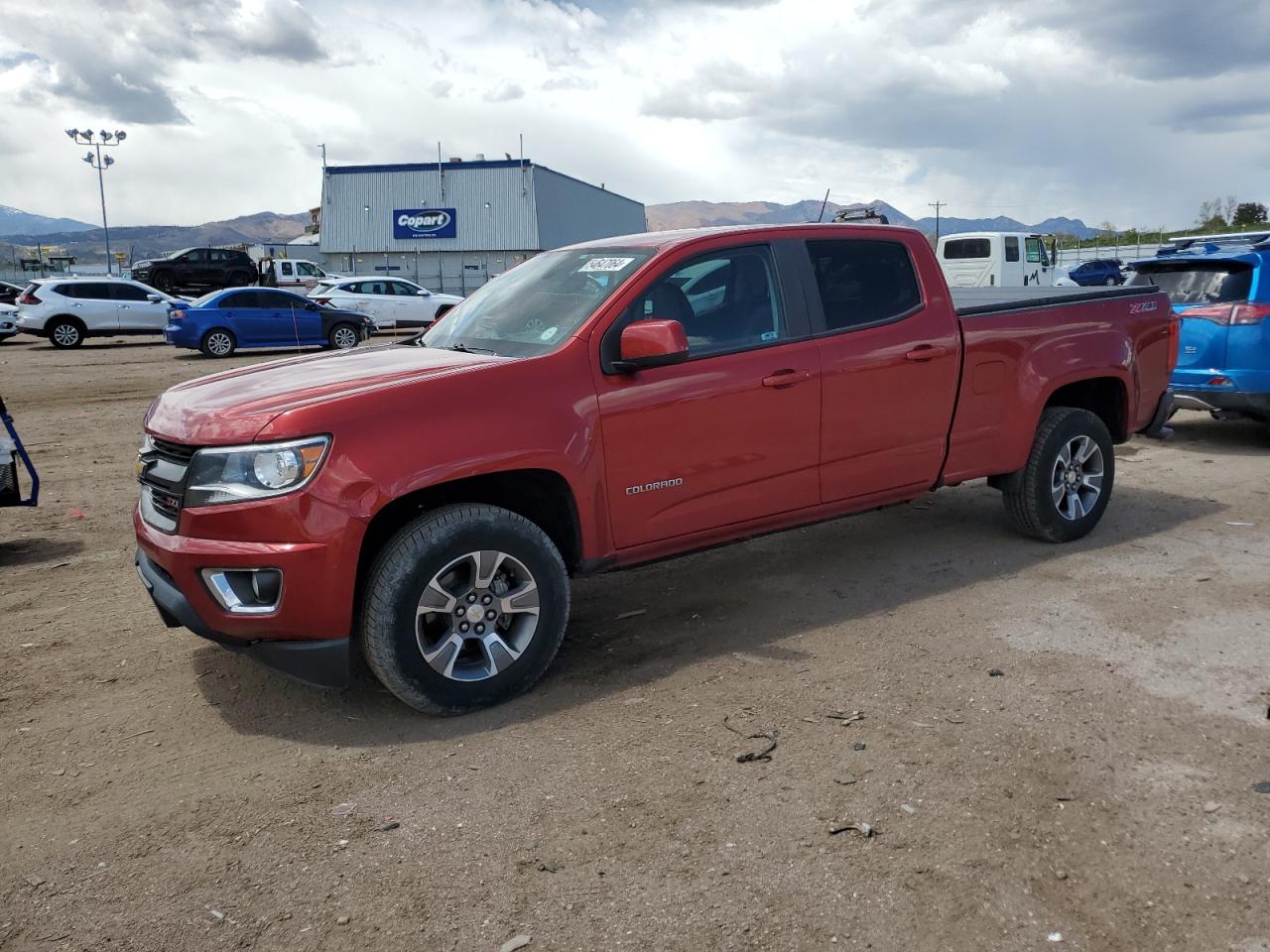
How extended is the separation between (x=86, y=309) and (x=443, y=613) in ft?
76.3

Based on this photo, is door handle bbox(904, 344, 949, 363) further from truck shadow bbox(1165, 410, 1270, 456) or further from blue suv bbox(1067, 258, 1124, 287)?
blue suv bbox(1067, 258, 1124, 287)

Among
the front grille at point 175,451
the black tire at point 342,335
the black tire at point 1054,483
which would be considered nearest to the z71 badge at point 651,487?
the front grille at point 175,451

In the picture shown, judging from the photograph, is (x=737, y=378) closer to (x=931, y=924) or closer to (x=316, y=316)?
(x=931, y=924)

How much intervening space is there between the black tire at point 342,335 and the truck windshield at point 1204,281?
1663cm

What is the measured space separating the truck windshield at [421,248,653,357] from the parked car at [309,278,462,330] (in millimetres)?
20737

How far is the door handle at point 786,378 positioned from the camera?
15.6 ft

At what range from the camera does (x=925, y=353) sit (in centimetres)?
531

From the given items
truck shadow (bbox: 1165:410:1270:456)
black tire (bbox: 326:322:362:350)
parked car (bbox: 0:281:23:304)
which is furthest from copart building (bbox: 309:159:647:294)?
truck shadow (bbox: 1165:410:1270:456)

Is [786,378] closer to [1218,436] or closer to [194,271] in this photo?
[1218,436]

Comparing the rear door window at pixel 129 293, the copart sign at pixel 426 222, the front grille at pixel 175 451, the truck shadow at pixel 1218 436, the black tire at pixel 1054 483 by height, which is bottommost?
the truck shadow at pixel 1218 436

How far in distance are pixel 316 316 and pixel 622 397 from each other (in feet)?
62.4

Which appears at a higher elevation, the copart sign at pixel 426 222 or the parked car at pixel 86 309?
the copart sign at pixel 426 222

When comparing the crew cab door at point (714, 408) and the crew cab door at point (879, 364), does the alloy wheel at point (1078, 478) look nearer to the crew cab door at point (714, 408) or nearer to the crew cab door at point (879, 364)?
the crew cab door at point (879, 364)

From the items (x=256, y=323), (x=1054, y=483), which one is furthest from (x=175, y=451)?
(x=256, y=323)
